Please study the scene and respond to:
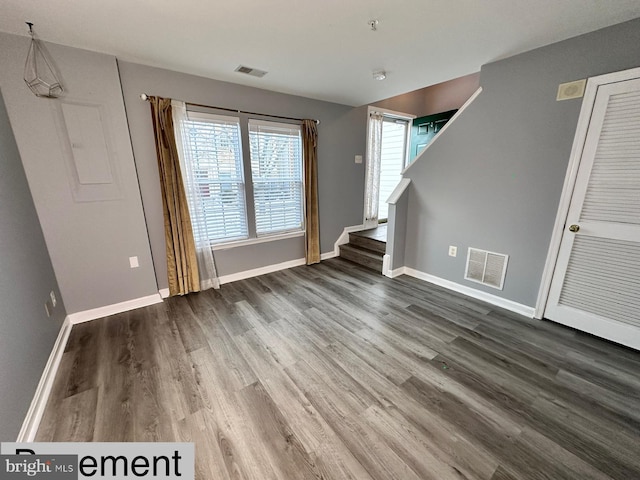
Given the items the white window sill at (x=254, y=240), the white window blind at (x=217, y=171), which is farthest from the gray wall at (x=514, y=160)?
the white window blind at (x=217, y=171)

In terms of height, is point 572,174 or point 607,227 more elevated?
point 572,174

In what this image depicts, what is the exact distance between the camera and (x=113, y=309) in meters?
2.62

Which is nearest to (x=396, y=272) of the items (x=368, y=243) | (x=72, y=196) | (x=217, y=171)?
(x=368, y=243)

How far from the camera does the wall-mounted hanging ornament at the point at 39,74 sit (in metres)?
1.99

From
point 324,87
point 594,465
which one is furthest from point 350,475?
point 324,87

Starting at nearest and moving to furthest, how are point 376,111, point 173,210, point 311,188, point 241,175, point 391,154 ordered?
point 173,210 < point 241,175 < point 311,188 < point 376,111 < point 391,154

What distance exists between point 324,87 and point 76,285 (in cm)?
348

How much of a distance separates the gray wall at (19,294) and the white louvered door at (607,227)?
→ 4018 millimetres

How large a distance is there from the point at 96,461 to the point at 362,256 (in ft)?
11.1

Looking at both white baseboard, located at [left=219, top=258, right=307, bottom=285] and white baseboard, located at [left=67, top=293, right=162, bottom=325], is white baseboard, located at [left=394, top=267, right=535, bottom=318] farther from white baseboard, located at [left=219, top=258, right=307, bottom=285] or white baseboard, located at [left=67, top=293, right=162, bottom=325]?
white baseboard, located at [left=67, top=293, right=162, bottom=325]

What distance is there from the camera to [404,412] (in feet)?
5.01

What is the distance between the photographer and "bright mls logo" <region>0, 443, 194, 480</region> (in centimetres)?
117

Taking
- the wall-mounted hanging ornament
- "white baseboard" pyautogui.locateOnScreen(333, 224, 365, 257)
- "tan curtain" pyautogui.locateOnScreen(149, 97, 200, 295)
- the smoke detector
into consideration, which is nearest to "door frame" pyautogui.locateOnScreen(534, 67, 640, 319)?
the smoke detector

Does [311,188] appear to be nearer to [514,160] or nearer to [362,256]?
[362,256]
